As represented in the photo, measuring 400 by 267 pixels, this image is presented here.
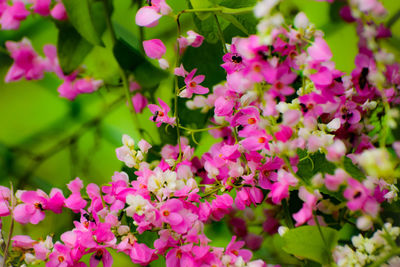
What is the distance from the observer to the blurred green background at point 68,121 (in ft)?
2.64

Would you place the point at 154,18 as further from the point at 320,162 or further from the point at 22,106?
the point at 22,106

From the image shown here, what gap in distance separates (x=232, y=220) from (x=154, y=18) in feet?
1.14

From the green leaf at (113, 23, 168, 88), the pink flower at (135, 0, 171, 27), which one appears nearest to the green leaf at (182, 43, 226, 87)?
the green leaf at (113, 23, 168, 88)

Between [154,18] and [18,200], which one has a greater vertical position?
[154,18]

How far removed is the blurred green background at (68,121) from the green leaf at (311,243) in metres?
0.37

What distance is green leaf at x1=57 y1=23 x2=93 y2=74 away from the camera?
2.34ft

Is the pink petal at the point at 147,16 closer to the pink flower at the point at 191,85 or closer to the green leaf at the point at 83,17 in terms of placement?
the pink flower at the point at 191,85

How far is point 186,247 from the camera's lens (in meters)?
0.44

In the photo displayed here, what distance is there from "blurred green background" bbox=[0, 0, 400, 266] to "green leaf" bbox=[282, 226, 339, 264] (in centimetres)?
37

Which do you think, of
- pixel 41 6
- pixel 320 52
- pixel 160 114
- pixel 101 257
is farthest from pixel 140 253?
pixel 41 6

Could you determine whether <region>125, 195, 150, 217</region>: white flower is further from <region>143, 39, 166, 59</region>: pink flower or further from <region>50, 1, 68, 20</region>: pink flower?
<region>50, 1, 68, 20</region>: pink flower

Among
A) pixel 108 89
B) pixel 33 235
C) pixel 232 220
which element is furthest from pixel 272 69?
pixel 33 235

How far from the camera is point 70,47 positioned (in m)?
0.71

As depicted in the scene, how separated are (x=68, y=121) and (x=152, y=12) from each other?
1.71 feet
